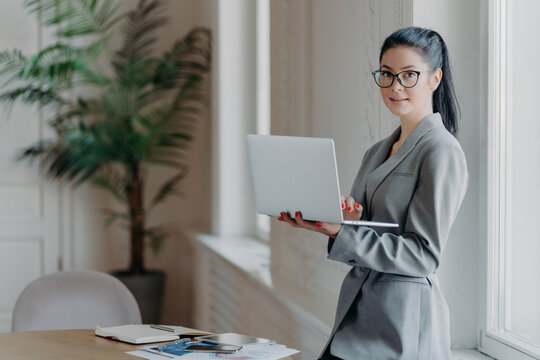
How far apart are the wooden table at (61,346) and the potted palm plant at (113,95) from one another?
2313 mm

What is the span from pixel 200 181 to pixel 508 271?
3320 mm

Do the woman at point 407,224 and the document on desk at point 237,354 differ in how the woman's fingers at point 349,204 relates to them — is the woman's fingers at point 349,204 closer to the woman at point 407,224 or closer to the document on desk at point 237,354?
the woman at point 407,224

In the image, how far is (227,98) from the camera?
4113mm

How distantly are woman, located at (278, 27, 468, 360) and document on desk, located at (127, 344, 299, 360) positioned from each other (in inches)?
5.1

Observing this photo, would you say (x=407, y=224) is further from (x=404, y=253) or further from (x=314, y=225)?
(x=314, y=225)

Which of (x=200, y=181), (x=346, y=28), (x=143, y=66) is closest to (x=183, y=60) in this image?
(x=143, y=66)

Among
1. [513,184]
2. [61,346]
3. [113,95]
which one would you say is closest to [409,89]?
[513,184]

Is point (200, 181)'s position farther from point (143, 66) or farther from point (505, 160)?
point (505, 160)

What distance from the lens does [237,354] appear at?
1587 millimetres

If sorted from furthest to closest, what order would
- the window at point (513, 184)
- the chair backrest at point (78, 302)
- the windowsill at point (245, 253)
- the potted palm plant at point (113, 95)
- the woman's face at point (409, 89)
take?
1. the potted palm plant at point (113, 95)
2. the windowsill at point (245, 253)
3. the chair backrest at point (78, 302)
4. the window at point (513, 184)
5. the woman's face at point (409, 89)

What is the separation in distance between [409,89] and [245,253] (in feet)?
7.25

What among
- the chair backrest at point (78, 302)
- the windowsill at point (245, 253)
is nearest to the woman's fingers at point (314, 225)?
the windowsill at point (245, 253)

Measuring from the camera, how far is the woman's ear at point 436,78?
151 cm

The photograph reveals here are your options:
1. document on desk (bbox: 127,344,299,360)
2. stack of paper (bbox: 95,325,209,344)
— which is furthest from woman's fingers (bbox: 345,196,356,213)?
stack of paper (bbox: 95,325,209,344)
